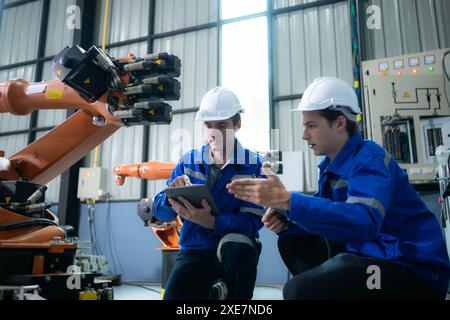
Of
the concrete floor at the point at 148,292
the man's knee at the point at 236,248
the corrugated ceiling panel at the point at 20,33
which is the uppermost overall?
the corrugated ceiling panel at the point at 20,33

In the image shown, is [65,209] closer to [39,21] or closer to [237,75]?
[237,75]

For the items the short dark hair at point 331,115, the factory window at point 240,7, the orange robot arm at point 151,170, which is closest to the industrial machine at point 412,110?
the factory window at point 240,7

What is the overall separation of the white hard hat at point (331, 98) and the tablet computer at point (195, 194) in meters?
0.53

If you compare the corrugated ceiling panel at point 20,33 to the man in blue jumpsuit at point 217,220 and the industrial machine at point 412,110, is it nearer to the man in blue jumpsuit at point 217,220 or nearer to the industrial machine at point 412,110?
the industrial machine at point 412,110

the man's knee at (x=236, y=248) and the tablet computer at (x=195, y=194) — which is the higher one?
the tablet computer at (x=195, y=194)

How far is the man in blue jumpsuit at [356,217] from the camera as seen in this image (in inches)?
44.5

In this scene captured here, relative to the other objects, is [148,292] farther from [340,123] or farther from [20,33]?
[20,33]

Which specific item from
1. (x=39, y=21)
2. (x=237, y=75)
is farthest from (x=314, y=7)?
(x=39, y=21)

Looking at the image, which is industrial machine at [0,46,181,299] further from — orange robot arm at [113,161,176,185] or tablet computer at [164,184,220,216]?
orange robot arm at [113,161,176,185]

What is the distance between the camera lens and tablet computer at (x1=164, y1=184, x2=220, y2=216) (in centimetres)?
158

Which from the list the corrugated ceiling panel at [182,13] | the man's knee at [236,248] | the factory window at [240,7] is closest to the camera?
the man's knee at [236,248]

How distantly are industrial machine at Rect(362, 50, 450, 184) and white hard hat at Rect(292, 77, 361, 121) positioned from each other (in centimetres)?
331

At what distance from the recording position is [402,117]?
446cm
